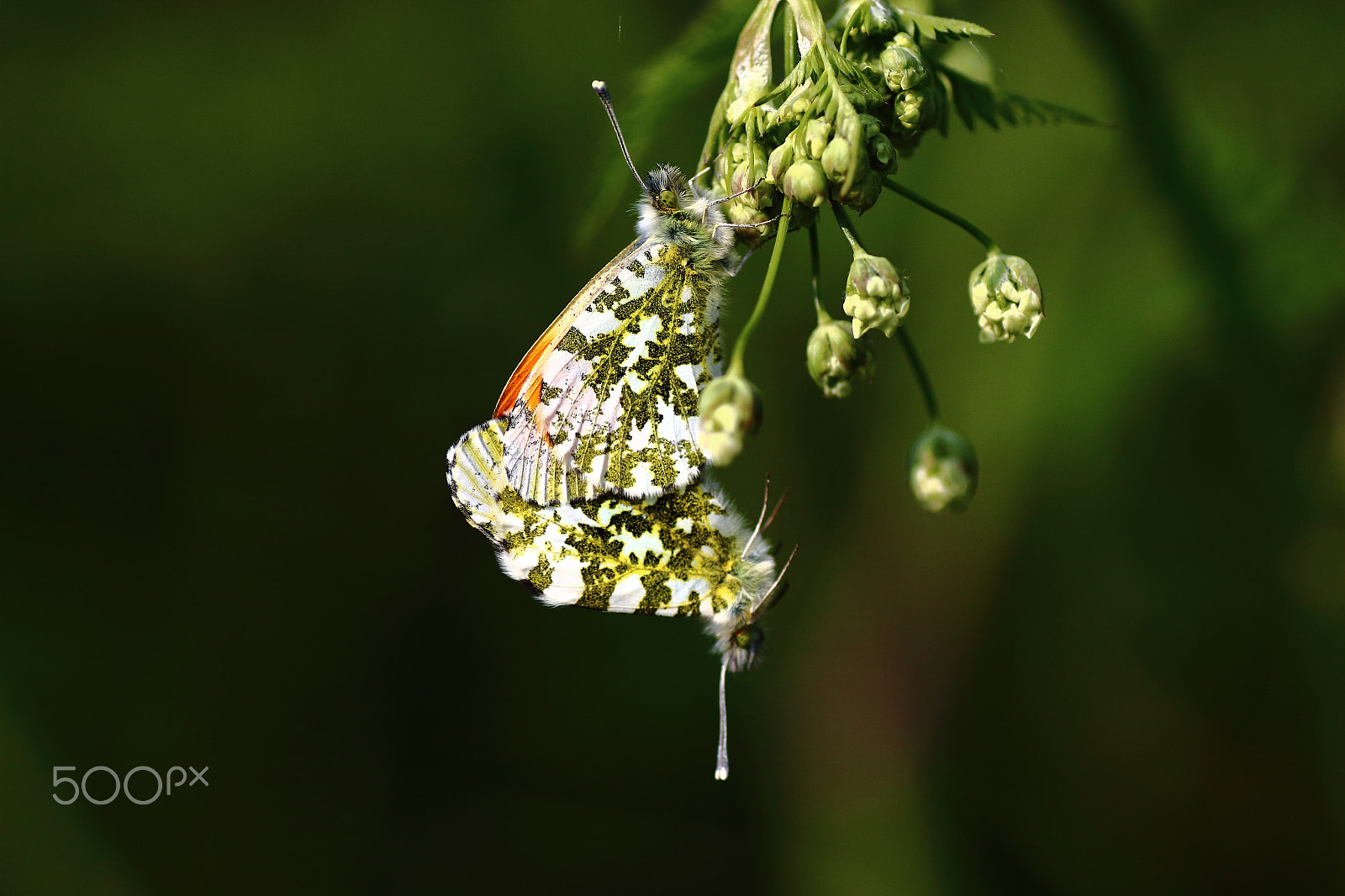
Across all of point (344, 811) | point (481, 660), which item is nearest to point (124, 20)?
point (481, 660)

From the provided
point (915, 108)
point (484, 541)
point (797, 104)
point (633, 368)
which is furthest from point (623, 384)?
point (484, 541)

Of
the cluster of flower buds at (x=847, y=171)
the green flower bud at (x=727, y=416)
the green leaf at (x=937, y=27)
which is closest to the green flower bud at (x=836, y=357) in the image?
the cluster of flower buds at (x=847, y=171)

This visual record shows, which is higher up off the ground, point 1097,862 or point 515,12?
point 515,12

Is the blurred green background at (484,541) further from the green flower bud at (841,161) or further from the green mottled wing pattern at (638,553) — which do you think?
the green flower bud at (841,161)

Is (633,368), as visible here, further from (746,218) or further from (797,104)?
(797,104)

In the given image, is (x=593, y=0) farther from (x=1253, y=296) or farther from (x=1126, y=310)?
(x=1253, y=296)

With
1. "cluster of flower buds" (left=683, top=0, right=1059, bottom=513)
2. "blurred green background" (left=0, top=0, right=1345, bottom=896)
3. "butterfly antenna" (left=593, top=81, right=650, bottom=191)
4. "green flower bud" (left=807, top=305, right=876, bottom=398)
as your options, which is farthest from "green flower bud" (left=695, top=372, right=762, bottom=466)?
"blurred green background" (left=0, top=0, right=1345, bottom=896)
